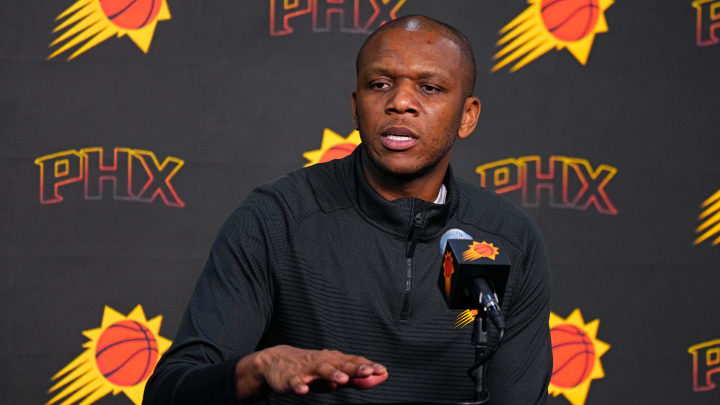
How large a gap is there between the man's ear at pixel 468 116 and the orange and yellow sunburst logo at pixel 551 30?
798 mm

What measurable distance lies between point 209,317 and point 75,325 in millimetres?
1050

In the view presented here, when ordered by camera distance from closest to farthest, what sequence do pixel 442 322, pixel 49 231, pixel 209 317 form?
pixel 209 317 < pixel 442 322 < pixel 49 231

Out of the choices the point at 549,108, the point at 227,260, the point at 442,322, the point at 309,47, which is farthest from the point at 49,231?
the point at 549,108

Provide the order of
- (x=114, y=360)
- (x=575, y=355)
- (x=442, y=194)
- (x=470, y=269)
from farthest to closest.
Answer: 1. (x=575, y=355)
2. (x=114, y=360)
3. (x=442, y=194)
4. (x=470, y=269)

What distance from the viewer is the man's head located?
4.16 ft

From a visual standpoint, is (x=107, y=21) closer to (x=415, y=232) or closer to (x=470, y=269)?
(x=415, y=232)

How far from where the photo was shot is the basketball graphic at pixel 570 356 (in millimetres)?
2160

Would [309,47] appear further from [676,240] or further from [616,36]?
[676,240]

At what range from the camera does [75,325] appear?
201cm

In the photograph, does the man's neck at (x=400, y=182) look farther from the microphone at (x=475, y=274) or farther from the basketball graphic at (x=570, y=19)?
the basketball graphic at (x=570, y=19)

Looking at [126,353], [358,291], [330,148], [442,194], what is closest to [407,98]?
[442,194]

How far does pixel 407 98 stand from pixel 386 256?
264 millimetres

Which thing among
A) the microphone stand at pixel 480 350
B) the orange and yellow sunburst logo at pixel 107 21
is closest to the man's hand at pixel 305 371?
the microphone stand at pixel 480 350

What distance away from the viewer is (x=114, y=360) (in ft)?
6.66
